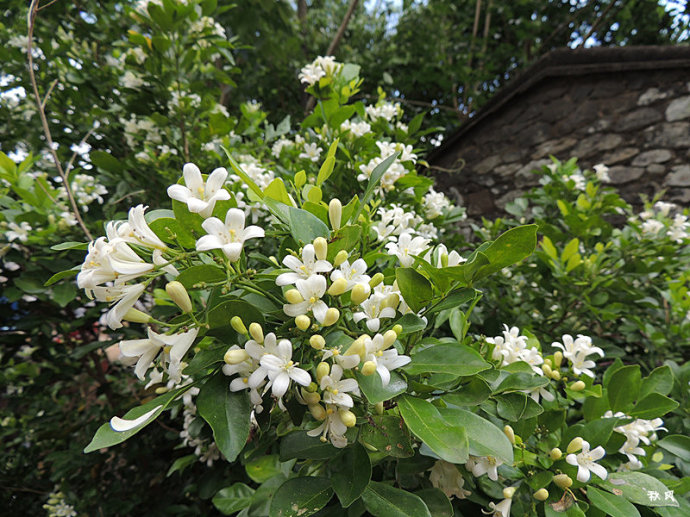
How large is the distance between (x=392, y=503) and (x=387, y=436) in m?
0.13

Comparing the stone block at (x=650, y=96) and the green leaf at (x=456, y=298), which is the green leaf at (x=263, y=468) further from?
the stone block at (x=650, y=96)

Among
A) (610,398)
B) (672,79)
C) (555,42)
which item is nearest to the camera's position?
(610,398)

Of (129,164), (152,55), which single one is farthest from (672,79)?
(129,164)

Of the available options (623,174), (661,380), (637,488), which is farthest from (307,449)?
(623,174)

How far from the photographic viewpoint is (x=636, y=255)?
1505 mm

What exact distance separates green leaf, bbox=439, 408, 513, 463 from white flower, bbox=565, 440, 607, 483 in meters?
0.26

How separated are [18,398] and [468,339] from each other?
239 centimetres

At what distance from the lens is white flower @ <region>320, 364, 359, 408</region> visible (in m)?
0.48

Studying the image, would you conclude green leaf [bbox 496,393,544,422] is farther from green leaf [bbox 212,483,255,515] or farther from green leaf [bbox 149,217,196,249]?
→ green leaf [bbox 212,483,255,515]

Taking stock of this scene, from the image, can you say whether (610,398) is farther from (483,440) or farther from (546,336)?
(546,336)

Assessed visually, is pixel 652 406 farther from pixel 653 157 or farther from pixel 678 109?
pixel 678 109

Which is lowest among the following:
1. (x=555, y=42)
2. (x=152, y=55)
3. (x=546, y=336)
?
(x=546, y=336)

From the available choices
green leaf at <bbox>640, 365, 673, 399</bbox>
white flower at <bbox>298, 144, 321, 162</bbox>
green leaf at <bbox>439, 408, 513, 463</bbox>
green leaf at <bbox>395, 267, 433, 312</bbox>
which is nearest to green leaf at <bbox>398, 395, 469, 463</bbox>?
green leaf at <bbox>439, 408, 513, 463</bbox>

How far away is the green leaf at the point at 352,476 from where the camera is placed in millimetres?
536
